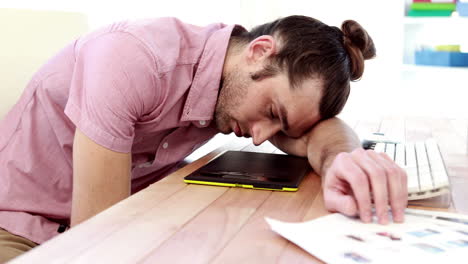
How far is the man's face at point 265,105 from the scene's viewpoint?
115 cm

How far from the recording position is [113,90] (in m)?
1.01

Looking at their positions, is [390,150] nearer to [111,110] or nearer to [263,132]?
[263,132]

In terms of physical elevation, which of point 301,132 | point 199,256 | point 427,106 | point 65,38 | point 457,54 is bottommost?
point 427,106

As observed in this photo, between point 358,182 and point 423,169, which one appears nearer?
point 358,182

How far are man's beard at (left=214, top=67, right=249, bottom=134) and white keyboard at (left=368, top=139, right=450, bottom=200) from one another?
1.07 ft

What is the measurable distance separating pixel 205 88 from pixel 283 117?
18 centimetres

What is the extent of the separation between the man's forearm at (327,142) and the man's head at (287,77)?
0.03m

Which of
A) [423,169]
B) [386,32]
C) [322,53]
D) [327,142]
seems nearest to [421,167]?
[423,169]

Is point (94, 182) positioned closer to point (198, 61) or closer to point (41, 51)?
point (198, 61)

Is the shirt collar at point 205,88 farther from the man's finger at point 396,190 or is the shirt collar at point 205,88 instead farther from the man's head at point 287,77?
the man's finger at point 396,190

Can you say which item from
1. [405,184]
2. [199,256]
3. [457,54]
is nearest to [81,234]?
[199,256]

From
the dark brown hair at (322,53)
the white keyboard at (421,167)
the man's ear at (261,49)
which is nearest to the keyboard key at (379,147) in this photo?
the white keyboard at (421,167)

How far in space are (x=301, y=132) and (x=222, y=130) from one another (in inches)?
7.3

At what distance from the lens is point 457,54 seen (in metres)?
3.09
